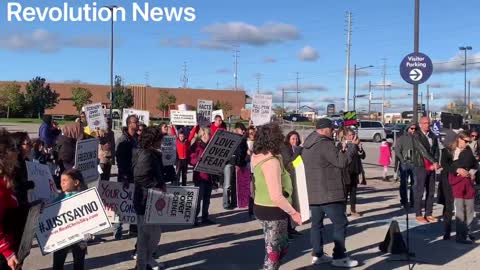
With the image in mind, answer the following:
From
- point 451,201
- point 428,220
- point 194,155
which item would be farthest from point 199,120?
point 451,201

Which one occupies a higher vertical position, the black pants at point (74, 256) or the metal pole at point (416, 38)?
the metal pole at point (416, 38)

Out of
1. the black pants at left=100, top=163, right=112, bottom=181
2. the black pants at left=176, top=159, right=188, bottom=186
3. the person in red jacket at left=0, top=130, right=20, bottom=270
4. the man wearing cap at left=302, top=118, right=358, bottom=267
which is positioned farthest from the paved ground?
the person in red jacket at left=0, top=130, right=20, bottom=270

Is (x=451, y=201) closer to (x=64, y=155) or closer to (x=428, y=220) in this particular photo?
(x=428, y=220)

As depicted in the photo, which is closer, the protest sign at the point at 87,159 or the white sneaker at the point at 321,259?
the white sneaker at the point at 321,259

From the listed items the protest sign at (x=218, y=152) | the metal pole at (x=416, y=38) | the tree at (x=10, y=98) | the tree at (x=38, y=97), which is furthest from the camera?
the tree at (x=38, y=97)

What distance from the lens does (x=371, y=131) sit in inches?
1879

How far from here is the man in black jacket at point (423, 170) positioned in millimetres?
10414

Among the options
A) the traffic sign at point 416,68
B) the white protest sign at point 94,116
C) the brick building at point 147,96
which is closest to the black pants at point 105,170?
the white protest sign at point 94,116

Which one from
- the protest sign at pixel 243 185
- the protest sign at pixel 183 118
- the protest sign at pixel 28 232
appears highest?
the protest sign at pixel 183 118

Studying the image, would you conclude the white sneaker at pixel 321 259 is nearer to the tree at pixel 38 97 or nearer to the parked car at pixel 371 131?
the parked car at pixel 371 131

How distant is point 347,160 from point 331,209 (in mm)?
631

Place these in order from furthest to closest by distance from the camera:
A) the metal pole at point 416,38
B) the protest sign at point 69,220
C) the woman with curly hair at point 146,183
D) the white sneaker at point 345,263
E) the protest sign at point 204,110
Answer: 1. the protest sign at point 204,110
2. the metal pole at point 416,38
3. the white sneaker at point 345,263
4. the woman with curly hair at point 146,183
5. the protest sign at point 69,220

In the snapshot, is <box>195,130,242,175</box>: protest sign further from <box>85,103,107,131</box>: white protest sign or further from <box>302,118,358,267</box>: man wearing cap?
<box>85,103,107,131</box>: white protest sign

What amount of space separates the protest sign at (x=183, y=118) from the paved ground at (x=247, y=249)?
550 cm
